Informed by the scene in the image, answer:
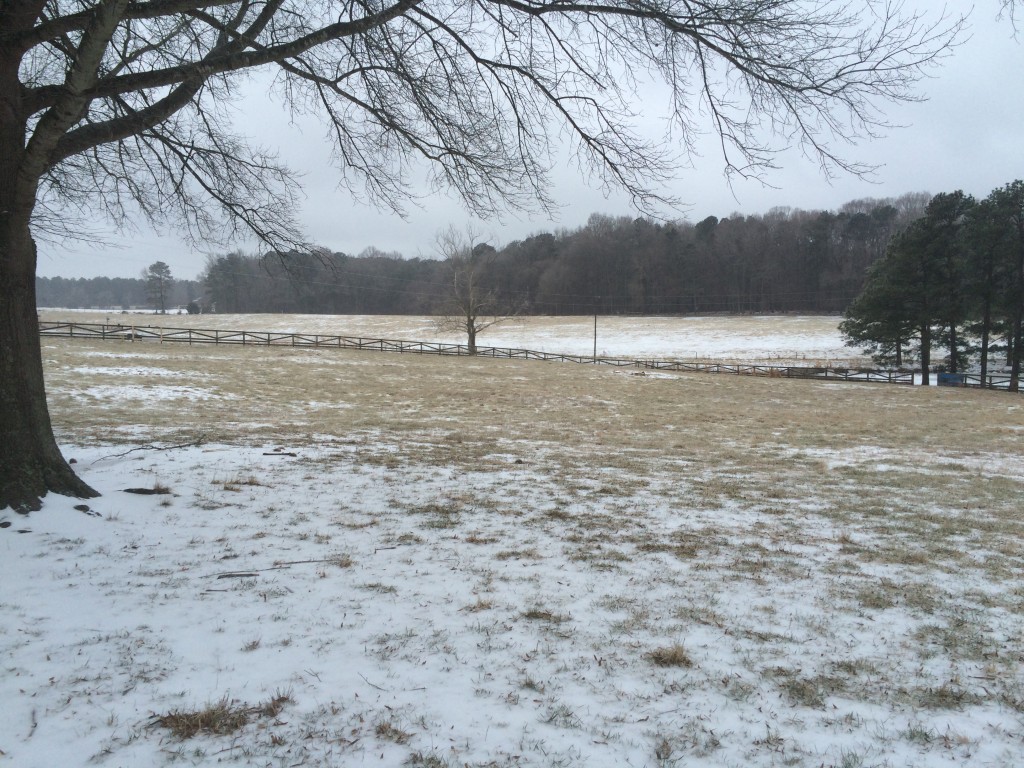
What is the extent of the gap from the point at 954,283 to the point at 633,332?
36.4 m

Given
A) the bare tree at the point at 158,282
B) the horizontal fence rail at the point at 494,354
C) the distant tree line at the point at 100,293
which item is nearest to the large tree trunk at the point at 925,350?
the horizontal fence rail at the point at 494,354

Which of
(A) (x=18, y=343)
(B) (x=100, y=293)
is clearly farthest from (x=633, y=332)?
(B) (x=100, y=293)

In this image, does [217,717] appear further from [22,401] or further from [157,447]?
[157,447]

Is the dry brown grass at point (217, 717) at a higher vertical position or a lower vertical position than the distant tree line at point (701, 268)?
lower

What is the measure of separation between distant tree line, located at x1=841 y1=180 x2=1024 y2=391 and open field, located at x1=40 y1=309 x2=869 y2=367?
988 centimetres

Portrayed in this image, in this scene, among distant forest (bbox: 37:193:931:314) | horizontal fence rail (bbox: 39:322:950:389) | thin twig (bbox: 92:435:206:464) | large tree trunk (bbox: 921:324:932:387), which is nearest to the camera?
thin twig (bbox: 92:435:206:464)

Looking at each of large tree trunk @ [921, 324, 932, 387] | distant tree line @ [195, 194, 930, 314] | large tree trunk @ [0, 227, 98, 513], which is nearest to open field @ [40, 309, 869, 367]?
distant tree line @ [195, 194, 930, 314]

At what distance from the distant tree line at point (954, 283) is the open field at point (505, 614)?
31.7 metres

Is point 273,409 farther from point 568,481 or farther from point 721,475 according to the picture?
point 721,475

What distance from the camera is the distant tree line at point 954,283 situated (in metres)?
32.6

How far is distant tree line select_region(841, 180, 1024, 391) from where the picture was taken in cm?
3256

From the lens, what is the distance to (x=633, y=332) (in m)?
70.1

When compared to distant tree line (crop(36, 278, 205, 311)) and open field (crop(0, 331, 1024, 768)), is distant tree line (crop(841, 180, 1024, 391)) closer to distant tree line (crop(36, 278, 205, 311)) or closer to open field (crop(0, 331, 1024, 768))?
open field (crop(0, 331, 1024, 768))

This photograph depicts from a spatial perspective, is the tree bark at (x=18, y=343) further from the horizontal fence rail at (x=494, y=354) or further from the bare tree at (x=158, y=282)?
the bare tree at (x=158, y=282)
